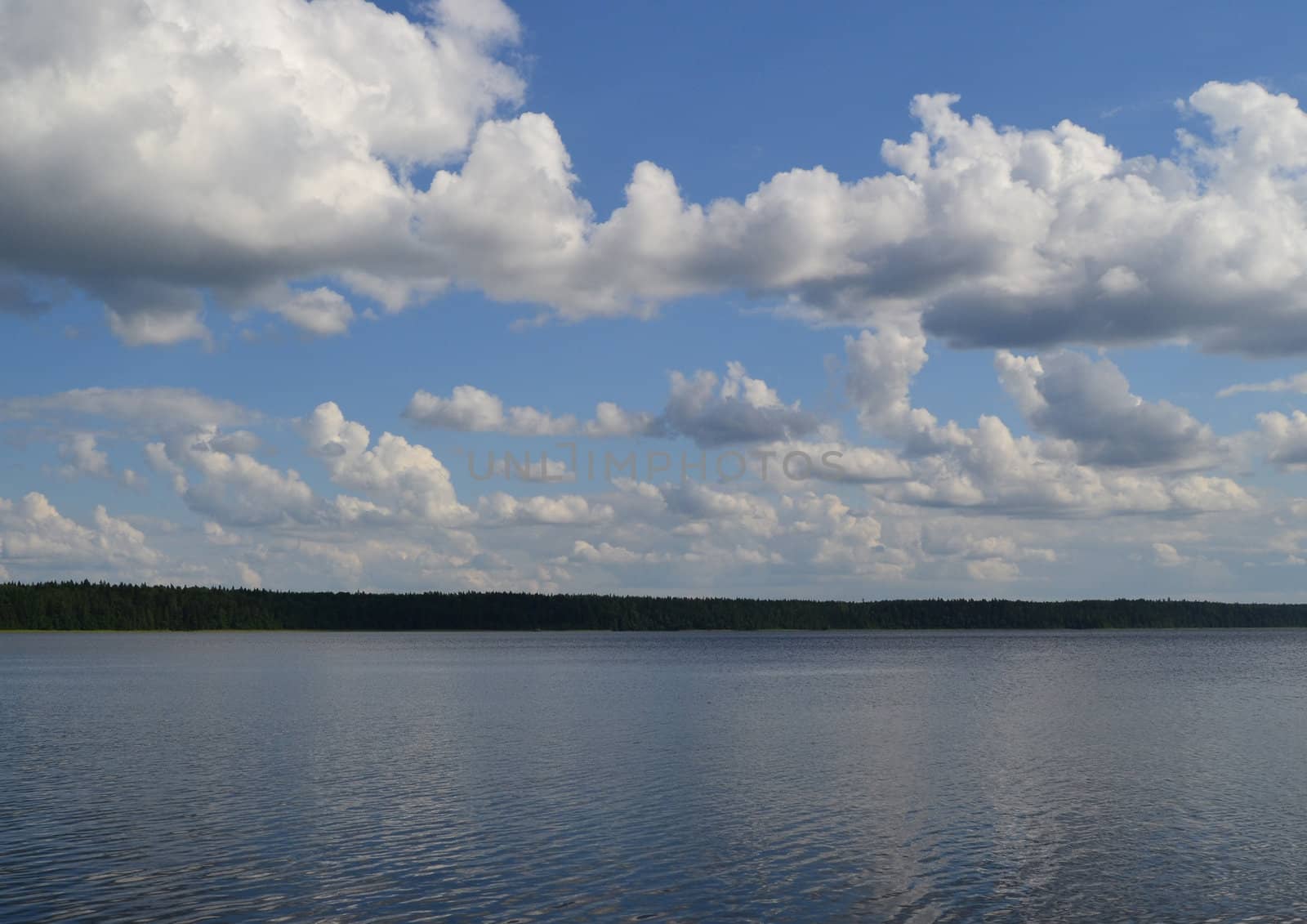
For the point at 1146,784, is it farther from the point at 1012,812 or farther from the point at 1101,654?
the point at 1101,654

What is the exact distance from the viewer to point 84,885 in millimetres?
28016

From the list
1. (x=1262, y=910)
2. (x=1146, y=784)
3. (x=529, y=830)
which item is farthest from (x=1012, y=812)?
(x=529, y=830)

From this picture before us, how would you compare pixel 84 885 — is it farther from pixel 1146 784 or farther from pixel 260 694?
pixel 260 694

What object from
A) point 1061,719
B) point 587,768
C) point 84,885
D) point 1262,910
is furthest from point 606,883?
point 1061,719

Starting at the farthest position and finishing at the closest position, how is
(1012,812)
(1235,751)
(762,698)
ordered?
(762,698), (1235,751), (1012,812)

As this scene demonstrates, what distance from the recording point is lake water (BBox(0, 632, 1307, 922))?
90.1 ft

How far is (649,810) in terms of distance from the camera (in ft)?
126

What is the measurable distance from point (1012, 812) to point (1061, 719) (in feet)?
114

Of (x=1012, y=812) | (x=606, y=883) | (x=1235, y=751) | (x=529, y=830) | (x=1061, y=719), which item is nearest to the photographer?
(x=606, y=883)

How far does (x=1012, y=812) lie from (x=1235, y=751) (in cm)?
2210

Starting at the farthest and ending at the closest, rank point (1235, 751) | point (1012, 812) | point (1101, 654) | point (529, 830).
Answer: point (1101, 654)
point (1235, 751)
point (1012, 812)
point (529, 830)

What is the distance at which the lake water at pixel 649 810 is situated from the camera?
2745 cm

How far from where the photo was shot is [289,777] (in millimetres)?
44938

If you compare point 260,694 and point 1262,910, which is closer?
point 1262,910
